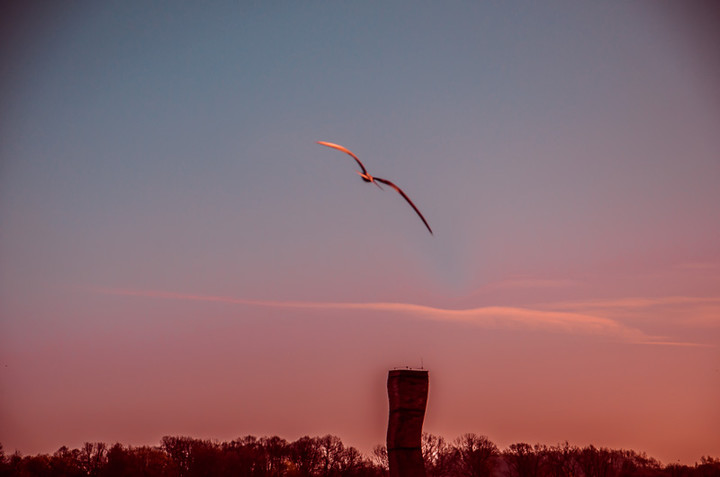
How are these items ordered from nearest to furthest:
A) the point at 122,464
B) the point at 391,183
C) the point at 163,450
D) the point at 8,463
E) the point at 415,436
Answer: the point at 391,183, the point at 415,436, the point at 122,464, the point at 8,463, the point at 163,450

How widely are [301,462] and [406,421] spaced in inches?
2009

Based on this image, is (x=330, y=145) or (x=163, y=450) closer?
(x=330, y=145)

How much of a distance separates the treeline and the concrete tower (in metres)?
42.4

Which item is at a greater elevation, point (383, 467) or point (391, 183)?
point (391, 183)

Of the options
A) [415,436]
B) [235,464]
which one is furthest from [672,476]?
[415,436]

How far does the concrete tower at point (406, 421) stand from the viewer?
42.9m

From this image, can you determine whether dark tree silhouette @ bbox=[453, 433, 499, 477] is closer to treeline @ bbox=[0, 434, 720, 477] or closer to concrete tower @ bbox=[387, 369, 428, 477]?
treeline @ bbox=[0, 434, 720, 477]

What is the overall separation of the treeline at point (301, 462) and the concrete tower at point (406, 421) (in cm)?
4240

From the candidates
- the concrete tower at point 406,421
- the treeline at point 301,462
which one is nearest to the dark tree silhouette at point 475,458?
the treeline at point 301,462

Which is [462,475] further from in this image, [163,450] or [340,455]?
[163,450]

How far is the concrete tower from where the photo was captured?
141 feet

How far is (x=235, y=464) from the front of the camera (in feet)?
271

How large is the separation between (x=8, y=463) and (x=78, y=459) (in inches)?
287

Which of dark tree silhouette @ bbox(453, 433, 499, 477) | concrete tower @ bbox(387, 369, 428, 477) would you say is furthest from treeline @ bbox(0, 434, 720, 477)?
concrete tower @ bbox(387, 369, 428, 477)
